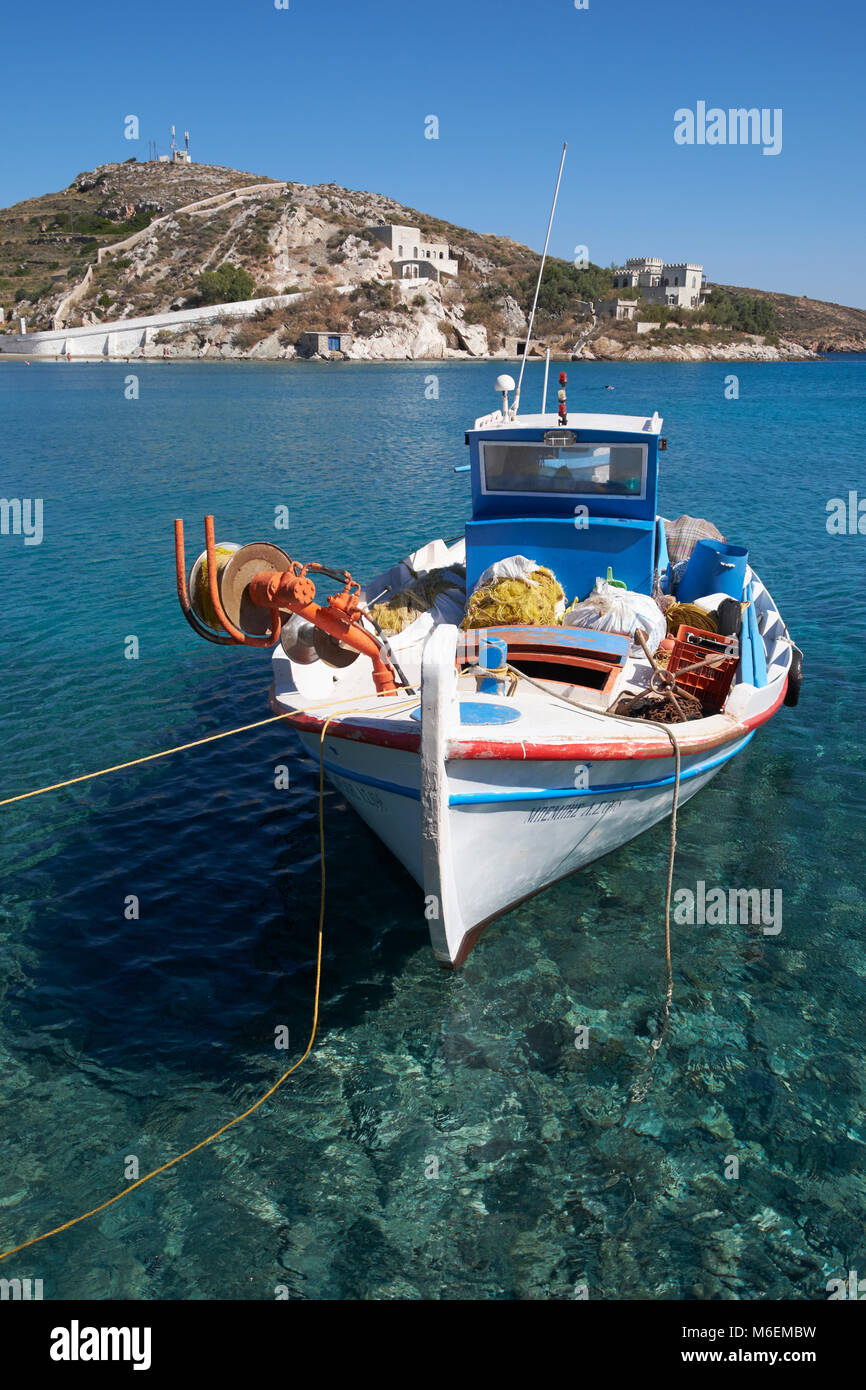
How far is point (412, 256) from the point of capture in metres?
145

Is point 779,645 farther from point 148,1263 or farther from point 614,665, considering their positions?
point 148,1263

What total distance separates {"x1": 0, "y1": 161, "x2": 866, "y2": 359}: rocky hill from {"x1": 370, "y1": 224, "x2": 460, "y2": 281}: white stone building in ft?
5.57

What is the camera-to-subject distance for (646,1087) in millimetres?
6805

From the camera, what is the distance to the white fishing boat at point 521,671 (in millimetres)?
7141

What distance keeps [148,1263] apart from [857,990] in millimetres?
5929

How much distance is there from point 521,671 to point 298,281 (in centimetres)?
14100

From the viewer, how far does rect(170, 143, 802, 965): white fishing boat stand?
7141mm

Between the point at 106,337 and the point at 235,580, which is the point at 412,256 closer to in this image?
the point at 106,337

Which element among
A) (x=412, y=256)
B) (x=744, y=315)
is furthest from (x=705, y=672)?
(x=744, y=315)

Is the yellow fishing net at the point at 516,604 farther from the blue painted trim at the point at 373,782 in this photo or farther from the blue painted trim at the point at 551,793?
the blue painted trim at the point at 373,782

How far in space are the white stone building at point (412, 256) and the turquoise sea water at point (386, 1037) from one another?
13905cm

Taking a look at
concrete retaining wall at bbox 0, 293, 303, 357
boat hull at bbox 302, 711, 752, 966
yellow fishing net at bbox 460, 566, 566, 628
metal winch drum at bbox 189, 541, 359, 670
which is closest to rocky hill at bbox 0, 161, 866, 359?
concrete retaining wall at bbox 0, 293, 303, 357
